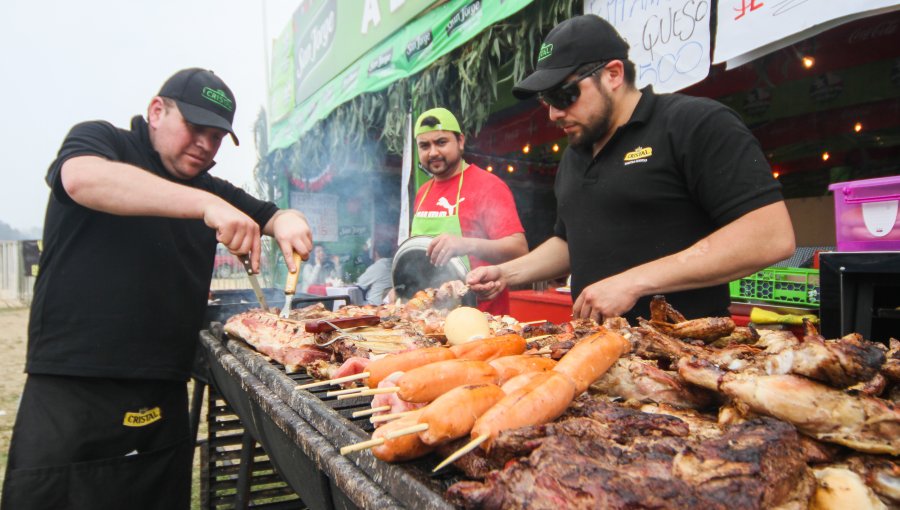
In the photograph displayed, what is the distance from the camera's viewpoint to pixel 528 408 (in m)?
1.10

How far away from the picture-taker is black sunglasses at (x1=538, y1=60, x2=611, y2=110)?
2.61 metres

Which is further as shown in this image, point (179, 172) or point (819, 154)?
point (819, 154)

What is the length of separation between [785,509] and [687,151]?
1.89m

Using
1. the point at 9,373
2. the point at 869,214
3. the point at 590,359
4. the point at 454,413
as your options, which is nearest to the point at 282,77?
the point at 9,373

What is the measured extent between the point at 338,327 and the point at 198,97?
1542mm

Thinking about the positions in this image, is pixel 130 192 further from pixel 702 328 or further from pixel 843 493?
pixel 843 493

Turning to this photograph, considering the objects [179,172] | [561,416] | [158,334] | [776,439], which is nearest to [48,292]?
[158,334]

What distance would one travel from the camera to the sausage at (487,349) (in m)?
1.67

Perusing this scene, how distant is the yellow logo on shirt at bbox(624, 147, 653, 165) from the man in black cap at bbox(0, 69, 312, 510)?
1845 millimetres

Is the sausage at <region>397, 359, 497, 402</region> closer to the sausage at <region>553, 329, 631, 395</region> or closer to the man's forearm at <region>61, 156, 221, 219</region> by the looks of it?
the sausage at <region>553, 329, 631, 395</region>

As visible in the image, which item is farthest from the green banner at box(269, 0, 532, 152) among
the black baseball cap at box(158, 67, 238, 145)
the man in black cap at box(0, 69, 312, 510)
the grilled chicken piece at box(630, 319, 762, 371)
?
the grilled chicken piece at box(630, 319, 762, 371)

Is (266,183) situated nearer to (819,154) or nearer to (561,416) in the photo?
(819,154)

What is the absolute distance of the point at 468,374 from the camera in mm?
1385

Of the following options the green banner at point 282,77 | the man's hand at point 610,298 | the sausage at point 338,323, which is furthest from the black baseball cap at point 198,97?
the green banner at point 282,77
